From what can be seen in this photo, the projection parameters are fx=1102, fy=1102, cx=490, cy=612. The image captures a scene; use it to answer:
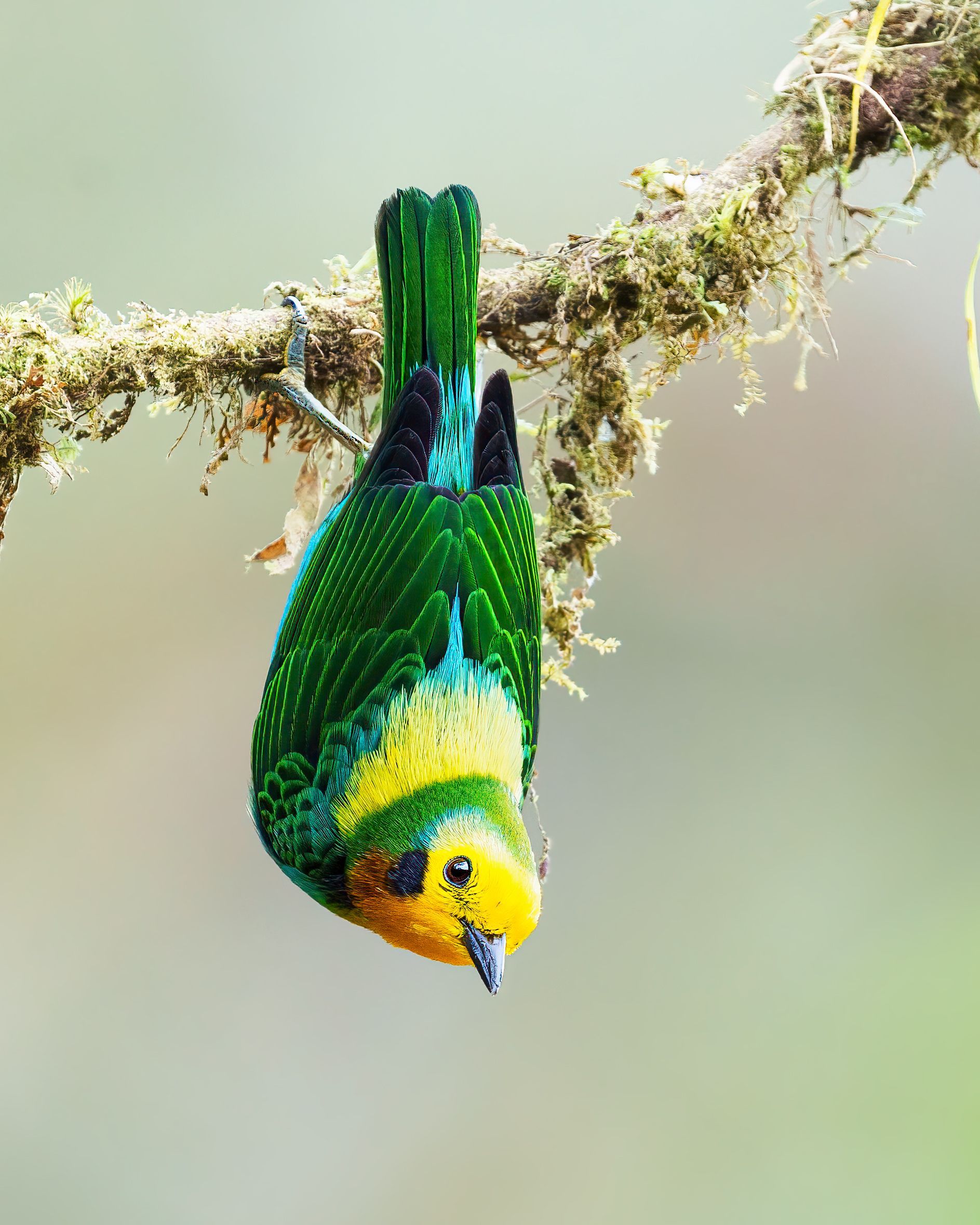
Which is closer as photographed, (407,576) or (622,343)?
(407,576)

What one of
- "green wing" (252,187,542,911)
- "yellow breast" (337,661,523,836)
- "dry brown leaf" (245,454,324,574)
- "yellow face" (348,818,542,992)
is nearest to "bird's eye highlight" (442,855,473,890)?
"yellow face" (348,818,542,992)

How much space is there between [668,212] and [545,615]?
1099mm

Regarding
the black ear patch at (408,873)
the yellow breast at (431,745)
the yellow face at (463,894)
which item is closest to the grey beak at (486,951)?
the yellow face at (463,894)

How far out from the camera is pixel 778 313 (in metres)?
2.88

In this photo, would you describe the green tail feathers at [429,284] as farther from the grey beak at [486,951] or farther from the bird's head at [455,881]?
the grey beak at [486,951]

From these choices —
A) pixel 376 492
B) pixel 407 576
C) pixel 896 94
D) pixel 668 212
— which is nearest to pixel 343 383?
pixel 376 492

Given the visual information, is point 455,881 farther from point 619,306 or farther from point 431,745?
point 619,306

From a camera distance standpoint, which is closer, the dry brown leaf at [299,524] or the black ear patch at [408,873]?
the black ear patch at [408,873]

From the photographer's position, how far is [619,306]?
2707mm

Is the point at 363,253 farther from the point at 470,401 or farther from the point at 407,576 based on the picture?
the point at 407,576

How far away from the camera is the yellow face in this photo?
85.5 inches

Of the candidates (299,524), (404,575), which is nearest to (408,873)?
(404,575)

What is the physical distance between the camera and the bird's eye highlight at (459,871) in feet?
7.20

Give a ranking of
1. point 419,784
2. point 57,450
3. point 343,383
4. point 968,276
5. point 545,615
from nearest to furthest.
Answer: point 419,784 < point 57,450 < point 968,276 < point 343,383 < point 545,615
